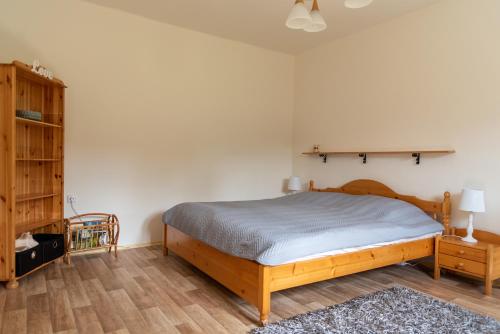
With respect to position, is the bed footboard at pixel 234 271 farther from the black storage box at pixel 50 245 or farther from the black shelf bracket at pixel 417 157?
the black shelf bracket at pixel 417 157

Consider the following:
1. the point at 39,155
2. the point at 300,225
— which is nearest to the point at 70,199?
the point at 39,155

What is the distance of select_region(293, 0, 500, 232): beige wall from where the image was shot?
2.96 metres

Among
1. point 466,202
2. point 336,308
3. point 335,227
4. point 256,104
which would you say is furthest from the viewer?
point 256,104

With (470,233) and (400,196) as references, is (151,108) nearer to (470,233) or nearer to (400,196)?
(400,196)

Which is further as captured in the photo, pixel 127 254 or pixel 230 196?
pixel 230 196

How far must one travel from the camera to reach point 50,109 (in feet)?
10.9

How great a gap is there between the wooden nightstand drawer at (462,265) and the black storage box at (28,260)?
3.49m

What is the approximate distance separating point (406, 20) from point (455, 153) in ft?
5.00

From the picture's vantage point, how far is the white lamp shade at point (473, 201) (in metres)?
2.75

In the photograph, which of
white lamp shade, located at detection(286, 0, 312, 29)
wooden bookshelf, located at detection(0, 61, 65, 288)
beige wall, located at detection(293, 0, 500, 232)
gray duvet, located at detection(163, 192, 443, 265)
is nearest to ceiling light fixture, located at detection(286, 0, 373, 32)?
white lamp shade, located at detection(286, 0, 312, 29)

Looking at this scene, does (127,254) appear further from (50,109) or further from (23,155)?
(50,109)

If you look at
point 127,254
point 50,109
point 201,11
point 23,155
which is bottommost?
point 127,254

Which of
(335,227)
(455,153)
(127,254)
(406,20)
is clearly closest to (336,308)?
(335,227)

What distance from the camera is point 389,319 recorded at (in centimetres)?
219
